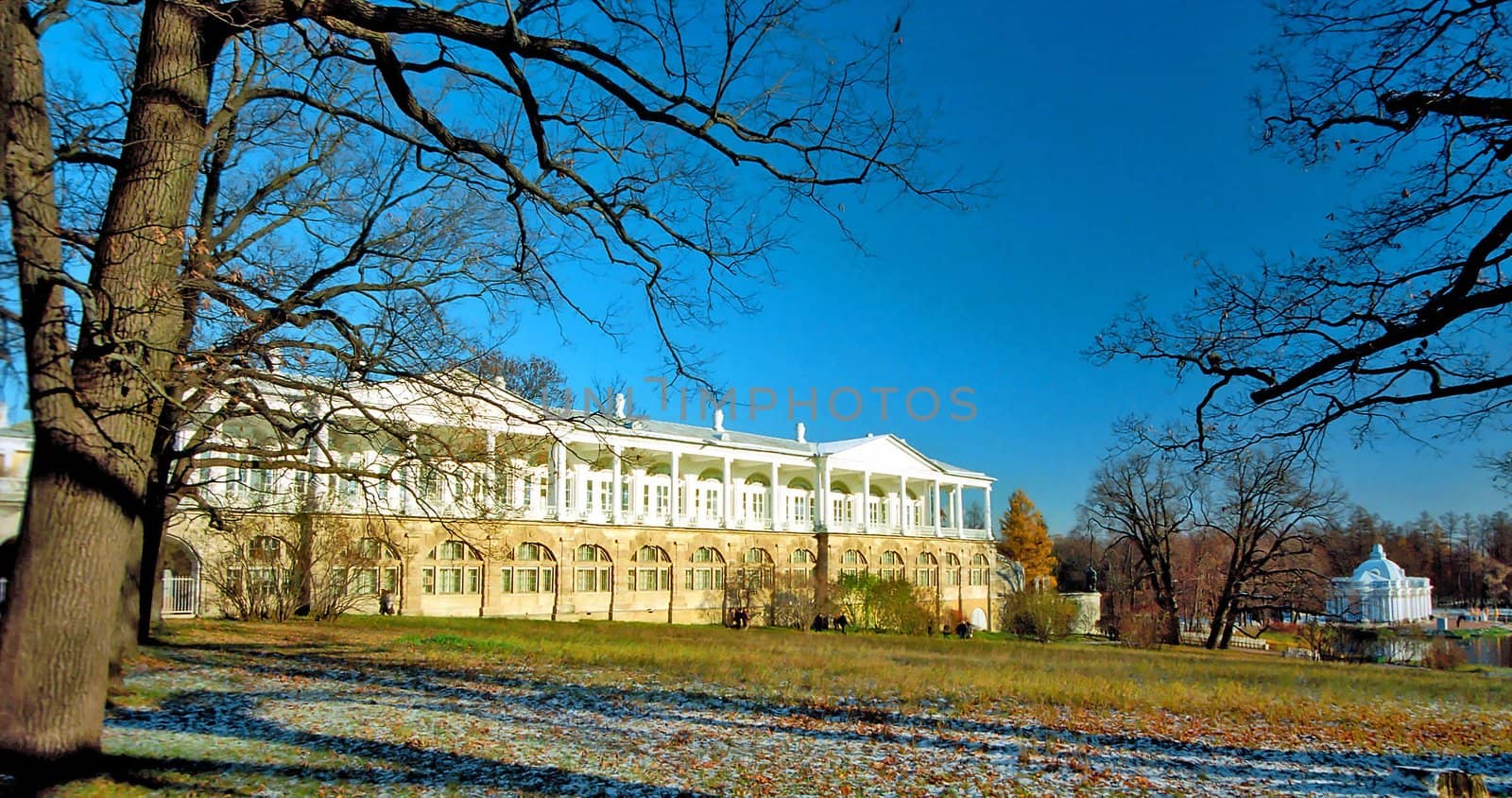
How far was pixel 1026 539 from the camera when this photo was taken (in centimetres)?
6944

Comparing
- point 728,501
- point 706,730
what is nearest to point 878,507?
point 728,501

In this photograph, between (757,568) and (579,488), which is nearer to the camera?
(579,488)

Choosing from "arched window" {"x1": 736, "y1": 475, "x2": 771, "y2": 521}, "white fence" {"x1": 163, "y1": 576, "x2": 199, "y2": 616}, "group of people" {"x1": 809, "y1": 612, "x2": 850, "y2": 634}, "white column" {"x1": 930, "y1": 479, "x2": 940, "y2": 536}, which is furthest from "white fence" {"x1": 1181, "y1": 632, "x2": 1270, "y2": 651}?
"white fence" {"x1": 163, "y1": 576, "x2": 199, "y2": 616}

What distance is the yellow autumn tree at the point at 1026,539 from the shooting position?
68.7m

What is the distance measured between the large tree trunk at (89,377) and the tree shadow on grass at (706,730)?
267 centimetres

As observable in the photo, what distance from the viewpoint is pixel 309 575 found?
979 inches

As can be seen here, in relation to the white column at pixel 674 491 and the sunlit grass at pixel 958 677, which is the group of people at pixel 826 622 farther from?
the sunlit grass at pixel 958 677

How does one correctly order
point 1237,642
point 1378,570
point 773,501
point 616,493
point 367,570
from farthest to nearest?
point 1378,570
point 773,501
point 1237,642
point 616,493
point 367,570

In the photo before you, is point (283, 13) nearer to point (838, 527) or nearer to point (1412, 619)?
point (838, 527)

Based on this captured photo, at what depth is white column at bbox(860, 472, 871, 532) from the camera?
50875 mm

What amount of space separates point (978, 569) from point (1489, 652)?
25089 millimetres

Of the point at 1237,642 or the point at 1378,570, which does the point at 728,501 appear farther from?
the point at 1378,570

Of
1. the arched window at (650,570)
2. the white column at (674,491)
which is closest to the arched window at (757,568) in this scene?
the arched window at (650,570)

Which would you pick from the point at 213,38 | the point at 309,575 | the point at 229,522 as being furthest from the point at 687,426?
the point at 213,38
